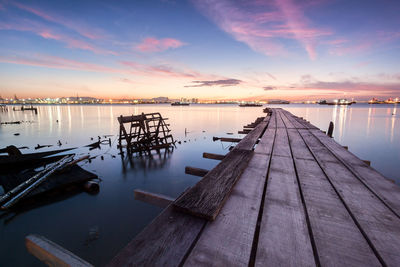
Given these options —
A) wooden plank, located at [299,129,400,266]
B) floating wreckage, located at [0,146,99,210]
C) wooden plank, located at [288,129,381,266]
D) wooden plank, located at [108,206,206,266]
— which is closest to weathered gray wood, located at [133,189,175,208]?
wooden plank, located at [108,206,206,266]

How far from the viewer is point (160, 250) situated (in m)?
1.43

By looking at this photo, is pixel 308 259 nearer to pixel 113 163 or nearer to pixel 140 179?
pixel 140 179

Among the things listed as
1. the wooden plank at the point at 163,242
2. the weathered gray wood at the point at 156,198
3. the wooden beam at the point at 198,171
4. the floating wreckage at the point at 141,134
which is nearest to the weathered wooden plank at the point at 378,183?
the wooden plank at the point at 163,242

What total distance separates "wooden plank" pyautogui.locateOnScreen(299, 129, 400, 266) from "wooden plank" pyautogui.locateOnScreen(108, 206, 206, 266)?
160cm

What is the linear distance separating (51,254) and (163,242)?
3.43 feet

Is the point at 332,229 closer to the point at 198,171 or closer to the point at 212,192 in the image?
the point at 212,192

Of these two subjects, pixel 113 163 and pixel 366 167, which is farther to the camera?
pixel 113 163

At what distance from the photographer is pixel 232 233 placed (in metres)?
Answer: 1.61

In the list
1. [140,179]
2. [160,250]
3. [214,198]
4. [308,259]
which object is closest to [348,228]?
[308,259]

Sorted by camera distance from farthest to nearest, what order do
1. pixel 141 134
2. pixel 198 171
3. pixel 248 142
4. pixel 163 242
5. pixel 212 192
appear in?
pixel 141 134, pixel 248 142, pixel 198 171, pixel 212 192, pixel 163 242

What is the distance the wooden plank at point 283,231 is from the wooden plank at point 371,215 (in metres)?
0.55

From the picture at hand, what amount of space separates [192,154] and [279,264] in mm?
14909

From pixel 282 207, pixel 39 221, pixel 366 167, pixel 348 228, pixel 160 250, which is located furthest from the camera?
pixel 39 221

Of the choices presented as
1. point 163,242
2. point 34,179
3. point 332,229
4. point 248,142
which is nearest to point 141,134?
point 34,179
